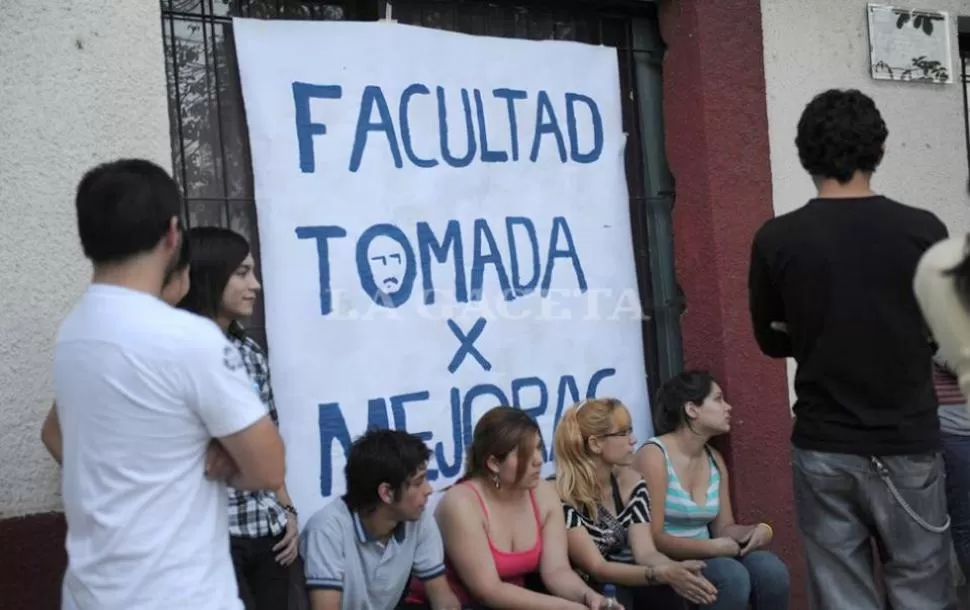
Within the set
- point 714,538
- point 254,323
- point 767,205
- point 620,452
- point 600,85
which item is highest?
point 600,85

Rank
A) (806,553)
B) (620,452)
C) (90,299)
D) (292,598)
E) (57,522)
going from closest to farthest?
(90,299), (806,553), (57,522), (292,598), (620,452)

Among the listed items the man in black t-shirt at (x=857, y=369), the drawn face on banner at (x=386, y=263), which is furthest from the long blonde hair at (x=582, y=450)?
the man in black t-shirt at (x=857, y=369)

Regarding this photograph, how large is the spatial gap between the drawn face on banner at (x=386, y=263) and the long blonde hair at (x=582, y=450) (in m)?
0.81

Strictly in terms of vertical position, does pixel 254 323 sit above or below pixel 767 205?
below

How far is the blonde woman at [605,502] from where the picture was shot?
4.71 meters

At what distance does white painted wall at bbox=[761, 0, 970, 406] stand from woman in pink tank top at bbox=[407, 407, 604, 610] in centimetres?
162

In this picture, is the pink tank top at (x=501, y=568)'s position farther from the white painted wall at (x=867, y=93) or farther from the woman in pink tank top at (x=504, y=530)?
the white painted wall at (x=867, y=93)

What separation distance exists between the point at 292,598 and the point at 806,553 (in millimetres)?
1815

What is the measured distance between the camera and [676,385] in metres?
5.08

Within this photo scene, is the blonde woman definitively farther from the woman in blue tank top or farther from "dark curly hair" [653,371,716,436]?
"dark curly hair" [653,371,716,436]

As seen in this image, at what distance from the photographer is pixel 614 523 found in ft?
15.8

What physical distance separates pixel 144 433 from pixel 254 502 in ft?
4.54

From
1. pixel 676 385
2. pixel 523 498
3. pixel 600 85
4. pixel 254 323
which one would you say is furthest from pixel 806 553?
pixel 600 85

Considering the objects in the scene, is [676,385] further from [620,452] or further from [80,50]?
[80,50]
